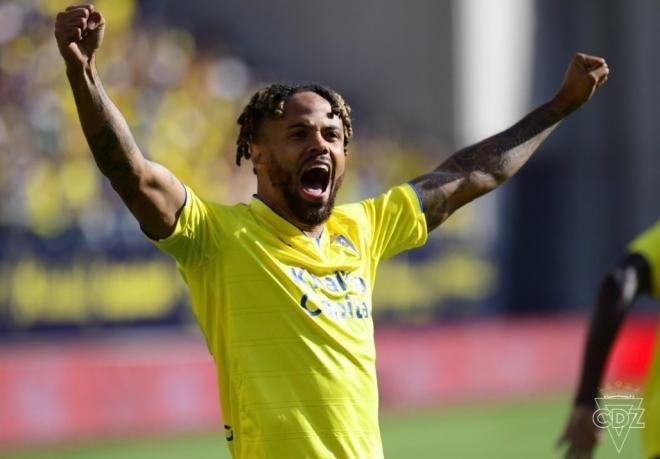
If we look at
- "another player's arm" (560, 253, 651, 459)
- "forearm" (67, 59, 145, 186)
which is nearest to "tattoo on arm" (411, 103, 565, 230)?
"another player's arm" (560, 253, 651, 459)

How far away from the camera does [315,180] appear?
189 inches

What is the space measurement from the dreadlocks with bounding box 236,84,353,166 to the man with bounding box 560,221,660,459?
1.52 metres

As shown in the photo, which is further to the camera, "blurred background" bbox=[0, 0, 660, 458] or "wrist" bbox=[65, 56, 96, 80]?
"blurred background" bbox=[0, 0, 660, 458]

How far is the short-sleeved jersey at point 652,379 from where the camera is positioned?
5.64m

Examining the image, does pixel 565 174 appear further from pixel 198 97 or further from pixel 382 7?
pixel 198 97

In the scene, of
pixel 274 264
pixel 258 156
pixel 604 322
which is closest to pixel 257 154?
pixel 258 156

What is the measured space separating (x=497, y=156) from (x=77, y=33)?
6.12 ft

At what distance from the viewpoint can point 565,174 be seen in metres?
25.6

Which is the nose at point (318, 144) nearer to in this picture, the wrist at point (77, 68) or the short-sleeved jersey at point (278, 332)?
the short-sleeved jersey at point (278, 332)

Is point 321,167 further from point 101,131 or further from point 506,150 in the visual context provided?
point 506,150

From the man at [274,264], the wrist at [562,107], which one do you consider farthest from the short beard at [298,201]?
the wrist at [562,107]

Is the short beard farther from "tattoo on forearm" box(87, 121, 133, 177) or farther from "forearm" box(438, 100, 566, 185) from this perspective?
"forearm" box(438, 100, 566, 185)

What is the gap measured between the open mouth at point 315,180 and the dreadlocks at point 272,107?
22cm

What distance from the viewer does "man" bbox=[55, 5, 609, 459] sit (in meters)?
4.41
